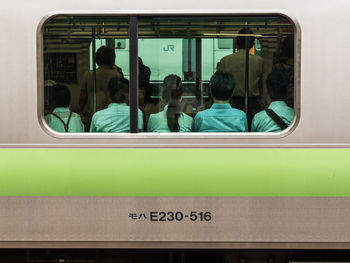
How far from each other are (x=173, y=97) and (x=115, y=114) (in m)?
0.46

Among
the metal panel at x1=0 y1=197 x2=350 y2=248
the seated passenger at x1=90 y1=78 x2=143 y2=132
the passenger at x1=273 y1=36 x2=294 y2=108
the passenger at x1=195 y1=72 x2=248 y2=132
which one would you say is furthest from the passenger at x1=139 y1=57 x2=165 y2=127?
the passenger at x1=273 y1=36 x2=294 y2=108

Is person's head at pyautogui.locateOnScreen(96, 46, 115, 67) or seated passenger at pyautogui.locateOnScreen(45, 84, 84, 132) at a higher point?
person's head at pyautogui.locateOnScreen(96, 46, 115, 67)

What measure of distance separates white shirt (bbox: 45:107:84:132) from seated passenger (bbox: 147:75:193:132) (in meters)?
0.54

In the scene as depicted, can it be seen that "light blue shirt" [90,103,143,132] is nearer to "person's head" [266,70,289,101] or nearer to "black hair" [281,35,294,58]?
"person's head" [266,70,289,101]

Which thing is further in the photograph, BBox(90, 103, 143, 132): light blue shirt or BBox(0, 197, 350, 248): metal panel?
BBox(90, 103, 143, 132): light blue shirt

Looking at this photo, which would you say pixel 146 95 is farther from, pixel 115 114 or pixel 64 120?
pixel 64 120

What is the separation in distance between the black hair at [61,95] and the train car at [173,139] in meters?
0.02

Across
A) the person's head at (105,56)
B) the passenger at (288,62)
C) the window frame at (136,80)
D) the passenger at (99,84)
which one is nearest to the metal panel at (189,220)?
the window frame at (136,80)

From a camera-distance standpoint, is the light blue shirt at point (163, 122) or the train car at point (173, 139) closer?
the train car at point (173, 139)

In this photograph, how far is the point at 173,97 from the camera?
4246mm

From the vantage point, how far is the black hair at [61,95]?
4199 millimetres

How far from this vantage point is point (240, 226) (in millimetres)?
4133

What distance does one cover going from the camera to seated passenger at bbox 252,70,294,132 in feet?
13.7

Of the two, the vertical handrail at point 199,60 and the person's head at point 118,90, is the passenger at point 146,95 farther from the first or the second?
the vertical handrail at point 199,60
